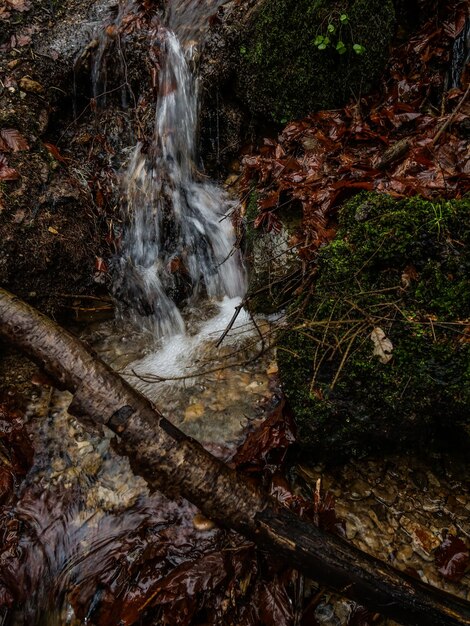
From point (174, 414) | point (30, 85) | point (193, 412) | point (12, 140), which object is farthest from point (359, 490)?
point (30, 85)

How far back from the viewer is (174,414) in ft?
10.4

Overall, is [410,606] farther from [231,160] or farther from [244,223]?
[231,160]

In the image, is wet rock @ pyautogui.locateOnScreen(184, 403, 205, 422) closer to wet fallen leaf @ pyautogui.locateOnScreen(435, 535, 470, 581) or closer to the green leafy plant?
wet fallen leaf @ pyautogui.locateOnScreen(435, 535, 470, 581)

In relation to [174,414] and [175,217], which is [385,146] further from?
[174,414]

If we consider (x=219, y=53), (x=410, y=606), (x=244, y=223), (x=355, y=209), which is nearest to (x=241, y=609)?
(x=410, y=606)

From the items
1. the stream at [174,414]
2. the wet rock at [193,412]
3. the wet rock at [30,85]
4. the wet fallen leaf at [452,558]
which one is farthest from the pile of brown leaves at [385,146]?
the wet rock at [30,85]

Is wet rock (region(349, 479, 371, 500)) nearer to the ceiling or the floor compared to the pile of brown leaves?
nearer to the floor

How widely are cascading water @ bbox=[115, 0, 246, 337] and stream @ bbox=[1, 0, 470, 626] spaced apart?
14mm

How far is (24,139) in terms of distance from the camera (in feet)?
13.0

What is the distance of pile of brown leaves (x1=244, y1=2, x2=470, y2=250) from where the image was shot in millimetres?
3016

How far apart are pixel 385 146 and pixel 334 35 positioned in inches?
54.4

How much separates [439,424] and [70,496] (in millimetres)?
2538

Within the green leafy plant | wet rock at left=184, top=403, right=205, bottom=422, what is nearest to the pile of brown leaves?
the green leafy plant

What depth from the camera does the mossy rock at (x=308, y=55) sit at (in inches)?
151
